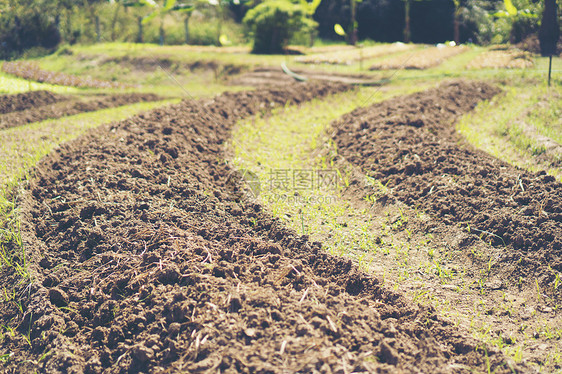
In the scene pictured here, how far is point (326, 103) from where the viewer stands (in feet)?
30.9

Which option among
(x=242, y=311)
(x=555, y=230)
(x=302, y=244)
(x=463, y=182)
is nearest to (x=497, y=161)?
(x=463, y=182)

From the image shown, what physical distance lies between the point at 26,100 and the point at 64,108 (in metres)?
1.29

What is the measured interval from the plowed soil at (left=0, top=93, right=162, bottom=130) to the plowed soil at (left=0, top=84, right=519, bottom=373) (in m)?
3.62

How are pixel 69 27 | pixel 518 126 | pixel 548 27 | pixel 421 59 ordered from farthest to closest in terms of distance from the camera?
pixel 69 27
pixel 421 59
pixel 548 27
pixel 518 126

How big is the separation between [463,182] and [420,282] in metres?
1.59

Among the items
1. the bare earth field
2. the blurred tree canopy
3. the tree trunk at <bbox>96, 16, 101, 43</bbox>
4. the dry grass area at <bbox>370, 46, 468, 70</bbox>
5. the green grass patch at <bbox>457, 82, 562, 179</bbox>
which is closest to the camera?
the bare earth field

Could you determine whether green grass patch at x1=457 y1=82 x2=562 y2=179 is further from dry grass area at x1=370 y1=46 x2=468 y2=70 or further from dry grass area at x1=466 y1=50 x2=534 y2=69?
dry grass area at x1=370 y1=46 x2=468 y2=70

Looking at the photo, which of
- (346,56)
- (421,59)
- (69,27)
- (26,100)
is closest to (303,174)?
(26,100)

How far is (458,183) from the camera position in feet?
15.9

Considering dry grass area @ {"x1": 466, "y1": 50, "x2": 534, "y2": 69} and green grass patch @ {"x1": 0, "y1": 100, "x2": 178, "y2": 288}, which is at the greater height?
dry grass area @ {"x1": 466, "y1": 50, "x2": 534, "y2": 69}

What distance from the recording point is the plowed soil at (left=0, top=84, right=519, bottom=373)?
2576 mm

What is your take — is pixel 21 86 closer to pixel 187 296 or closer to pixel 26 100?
pixel 26 100

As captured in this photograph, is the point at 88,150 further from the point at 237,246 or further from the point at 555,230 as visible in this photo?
the point at 555,230

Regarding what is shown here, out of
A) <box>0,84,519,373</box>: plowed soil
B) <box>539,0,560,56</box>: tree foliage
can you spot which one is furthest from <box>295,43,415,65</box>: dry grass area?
<box>0,84,519,373</box>: plowed soil
